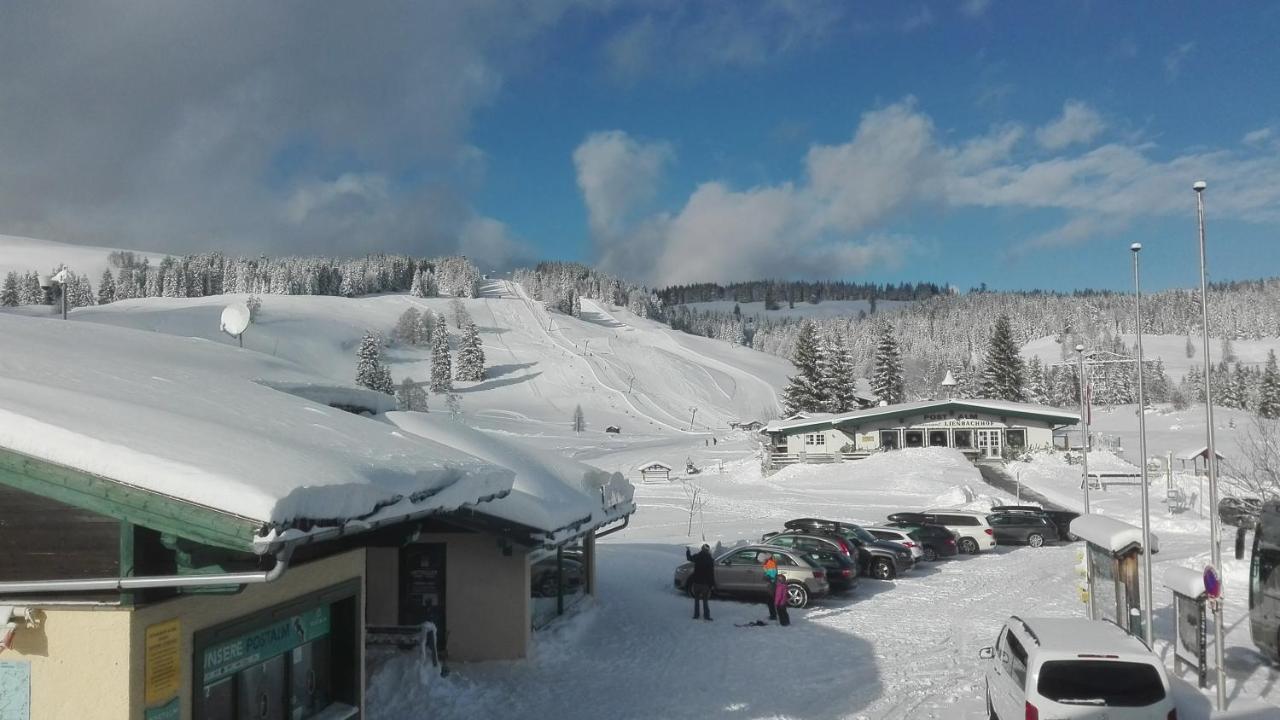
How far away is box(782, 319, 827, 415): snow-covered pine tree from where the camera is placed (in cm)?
7625

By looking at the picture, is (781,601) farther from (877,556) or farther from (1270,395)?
(1270,395)

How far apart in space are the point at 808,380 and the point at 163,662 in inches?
2855

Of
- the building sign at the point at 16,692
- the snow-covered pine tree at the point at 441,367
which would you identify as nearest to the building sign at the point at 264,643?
the building sign at the point at 16,692

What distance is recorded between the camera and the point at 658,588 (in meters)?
22.7

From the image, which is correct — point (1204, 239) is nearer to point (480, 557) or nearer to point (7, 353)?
point (480, 557)

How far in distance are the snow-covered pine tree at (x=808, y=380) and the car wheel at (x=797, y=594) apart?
56.2 metres

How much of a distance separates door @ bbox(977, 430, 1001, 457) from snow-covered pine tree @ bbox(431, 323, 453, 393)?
7730 centimetres

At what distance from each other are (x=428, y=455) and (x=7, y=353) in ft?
13.3

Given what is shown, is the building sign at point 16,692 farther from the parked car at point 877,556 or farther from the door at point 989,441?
the door at point 989,441

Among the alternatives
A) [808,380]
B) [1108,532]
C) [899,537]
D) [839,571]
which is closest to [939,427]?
→ [808,380]

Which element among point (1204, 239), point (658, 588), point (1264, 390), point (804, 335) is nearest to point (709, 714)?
point (658, 588)

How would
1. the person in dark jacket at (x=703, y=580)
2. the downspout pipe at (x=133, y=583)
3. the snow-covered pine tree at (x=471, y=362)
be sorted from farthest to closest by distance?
the snow-covered pine tree at (x=471, y=362) → the person in dark jacket at (x=703, y=580) → the downspout pipe at (x=133, y=583)

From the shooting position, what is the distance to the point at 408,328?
151 metres

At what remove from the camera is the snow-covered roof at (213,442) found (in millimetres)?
5844
